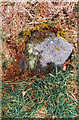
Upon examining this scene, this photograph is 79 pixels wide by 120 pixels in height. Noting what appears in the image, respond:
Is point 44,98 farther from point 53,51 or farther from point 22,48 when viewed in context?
point 22,48

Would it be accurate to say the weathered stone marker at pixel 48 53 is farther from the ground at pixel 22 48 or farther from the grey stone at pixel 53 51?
the ground at pixel 22 48

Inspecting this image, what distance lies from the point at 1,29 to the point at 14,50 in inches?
18.3

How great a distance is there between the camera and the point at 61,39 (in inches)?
90.2

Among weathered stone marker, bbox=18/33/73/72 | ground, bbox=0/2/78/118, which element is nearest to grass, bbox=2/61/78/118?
ground, bbox=0/2/78/118

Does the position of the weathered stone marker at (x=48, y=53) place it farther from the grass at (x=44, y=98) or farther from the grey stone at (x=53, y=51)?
the grass at (x=44, y=98)

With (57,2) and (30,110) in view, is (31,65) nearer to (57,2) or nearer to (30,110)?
(30,110)

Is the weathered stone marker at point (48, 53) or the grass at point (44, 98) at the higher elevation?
the weathered stone marker at point (48, 53)

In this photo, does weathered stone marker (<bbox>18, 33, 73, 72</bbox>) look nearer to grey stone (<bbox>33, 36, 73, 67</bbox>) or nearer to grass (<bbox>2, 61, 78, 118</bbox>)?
grey stone (<bbox>33, 36, 73, 67</bbox>)

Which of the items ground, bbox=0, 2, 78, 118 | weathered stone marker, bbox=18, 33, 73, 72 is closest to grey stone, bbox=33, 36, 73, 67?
weathered stone marker, bbox=18, 33, 73, 72

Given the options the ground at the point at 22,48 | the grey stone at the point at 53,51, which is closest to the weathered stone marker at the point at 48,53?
the grey stone at the point at 53,51

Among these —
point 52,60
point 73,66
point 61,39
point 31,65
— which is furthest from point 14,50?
point 73,66

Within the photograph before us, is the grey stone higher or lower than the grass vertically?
higher

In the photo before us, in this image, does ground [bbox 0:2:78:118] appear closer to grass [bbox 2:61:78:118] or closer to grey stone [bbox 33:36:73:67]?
grass [bbox 2:61:78:118]

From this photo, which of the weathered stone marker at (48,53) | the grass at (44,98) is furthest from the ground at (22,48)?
the weathered stone marker at (48,53)
